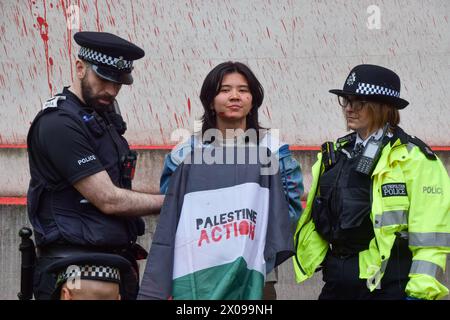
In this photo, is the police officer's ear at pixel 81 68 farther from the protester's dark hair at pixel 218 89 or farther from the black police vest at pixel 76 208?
the protester's dark hair at pixel 218 89

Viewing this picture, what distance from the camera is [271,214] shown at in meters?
4.33

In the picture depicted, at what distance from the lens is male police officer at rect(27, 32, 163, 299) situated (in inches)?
175

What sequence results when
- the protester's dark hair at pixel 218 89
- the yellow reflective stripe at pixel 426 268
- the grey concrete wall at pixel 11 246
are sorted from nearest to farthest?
the yellow reflective stripe at pixel 426 268, the protester's dark hair at pixel 218 89, the grey concrete wall at pixel 11 246

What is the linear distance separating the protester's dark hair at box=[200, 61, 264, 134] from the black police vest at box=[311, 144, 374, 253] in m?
0.49

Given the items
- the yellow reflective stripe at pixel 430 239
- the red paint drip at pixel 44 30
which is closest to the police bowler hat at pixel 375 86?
the yellow reflective stripe at pixel 430 239

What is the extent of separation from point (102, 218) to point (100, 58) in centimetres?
80

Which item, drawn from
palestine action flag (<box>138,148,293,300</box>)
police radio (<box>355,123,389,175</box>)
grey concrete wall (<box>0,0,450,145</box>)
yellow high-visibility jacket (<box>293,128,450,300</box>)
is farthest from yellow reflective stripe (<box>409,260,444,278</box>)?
grey concrete wall (<box>0,0,450,145</box>)

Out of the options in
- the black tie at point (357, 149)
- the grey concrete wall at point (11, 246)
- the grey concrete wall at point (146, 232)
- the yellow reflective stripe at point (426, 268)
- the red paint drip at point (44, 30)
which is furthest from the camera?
the red paint drip at point (44, 30)

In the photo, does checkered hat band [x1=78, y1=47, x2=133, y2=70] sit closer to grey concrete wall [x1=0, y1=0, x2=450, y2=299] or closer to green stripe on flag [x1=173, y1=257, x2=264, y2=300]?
green stripe on flag [x1=173, y1=257, x2=264, y2=300]

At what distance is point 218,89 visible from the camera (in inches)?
181

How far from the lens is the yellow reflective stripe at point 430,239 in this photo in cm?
438

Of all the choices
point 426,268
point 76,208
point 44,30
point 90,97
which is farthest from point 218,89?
point 44,30

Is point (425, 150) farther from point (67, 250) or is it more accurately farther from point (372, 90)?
point (67, 250)

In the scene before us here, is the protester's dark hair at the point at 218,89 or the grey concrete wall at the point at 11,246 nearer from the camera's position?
the protester's dark hair at the point at 218,89
